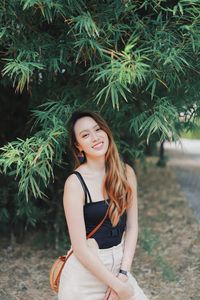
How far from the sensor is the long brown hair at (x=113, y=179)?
225 centimetres

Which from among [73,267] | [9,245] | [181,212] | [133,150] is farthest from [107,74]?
[181,212]

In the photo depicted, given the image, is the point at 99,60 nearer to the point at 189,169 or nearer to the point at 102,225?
the point at 102,225

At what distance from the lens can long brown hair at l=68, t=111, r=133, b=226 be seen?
2.25 meters

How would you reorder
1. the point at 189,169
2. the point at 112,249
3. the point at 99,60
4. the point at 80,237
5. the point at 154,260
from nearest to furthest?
the point at 80,237, the point at 112,249, the point at 99,60, the point at 154,260, the point at 189,169

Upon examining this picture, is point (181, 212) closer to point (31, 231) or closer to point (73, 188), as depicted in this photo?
point (31, 231)

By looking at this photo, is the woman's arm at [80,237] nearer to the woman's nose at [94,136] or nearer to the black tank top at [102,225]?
the black tank top at [102,225]

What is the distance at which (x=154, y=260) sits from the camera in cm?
412

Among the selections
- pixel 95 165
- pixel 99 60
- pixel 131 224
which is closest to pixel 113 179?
pixel 95 165

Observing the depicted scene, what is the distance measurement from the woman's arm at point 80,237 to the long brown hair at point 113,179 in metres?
0.14

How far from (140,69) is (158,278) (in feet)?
6.28

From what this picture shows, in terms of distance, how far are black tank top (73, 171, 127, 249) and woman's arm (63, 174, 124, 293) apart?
47 millimetres

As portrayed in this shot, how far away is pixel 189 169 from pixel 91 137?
5.98m

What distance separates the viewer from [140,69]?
2338mm

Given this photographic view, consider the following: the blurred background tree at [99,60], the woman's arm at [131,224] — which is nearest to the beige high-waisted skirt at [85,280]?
the woman's arm at [131,224]
